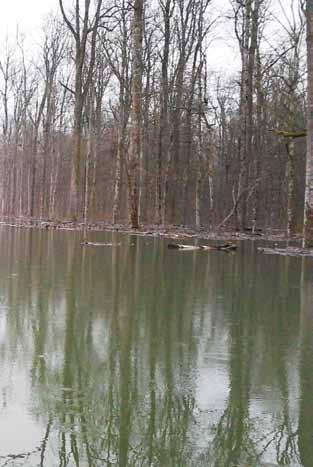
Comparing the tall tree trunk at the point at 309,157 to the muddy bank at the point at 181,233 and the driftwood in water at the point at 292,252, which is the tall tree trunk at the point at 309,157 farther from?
the muddy bank at the point at 181,233

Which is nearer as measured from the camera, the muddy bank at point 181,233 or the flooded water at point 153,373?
the flooded water at point 153,373

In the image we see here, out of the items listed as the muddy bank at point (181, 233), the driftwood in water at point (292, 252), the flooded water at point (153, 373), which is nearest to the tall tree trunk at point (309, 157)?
the driftwood in water at point (292, 252)

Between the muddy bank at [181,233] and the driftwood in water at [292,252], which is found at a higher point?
the muddy bank at [181,233]

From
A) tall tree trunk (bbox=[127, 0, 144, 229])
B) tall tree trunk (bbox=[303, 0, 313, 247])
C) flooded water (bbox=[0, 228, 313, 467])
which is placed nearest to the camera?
flooded water (bbox=[0, 228, 313, 467])

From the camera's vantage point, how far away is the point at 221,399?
9.41 feet

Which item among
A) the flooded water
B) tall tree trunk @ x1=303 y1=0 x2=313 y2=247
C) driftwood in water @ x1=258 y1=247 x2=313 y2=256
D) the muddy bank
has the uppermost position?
tall tree trunk @ x1=303 y1=0 x2=313 y2=247

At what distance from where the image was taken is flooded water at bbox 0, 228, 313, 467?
7.47 feet

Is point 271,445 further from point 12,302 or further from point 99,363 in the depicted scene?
point 12,302

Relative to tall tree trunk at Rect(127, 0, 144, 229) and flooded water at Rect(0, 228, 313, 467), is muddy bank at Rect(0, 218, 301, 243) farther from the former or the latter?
flooded water at Rect(0, 228, 313, 467)

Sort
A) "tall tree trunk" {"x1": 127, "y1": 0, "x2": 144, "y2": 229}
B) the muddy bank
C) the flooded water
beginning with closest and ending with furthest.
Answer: the flooded water → the muddy bank → "tall tree trunk" {"x1": 127, "y1": 0, "x2": 144, "y2": 229}

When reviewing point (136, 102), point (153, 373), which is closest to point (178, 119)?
Result: point (136, 102)

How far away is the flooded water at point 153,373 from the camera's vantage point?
7.47 ft

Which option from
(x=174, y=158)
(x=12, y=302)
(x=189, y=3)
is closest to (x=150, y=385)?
(x=12, y=302)

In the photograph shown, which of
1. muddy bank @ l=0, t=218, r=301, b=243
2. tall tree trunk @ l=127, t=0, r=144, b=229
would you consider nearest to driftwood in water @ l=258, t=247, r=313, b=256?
muddy bank @ l=0, t=218, r=301, b=243
